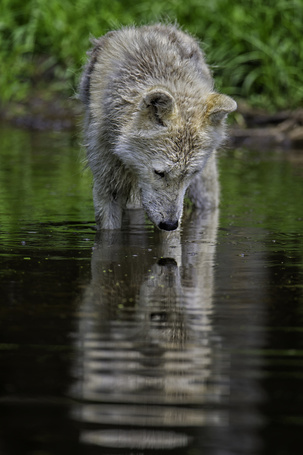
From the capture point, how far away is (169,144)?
271 inches

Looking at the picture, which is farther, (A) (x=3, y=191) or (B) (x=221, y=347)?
(A) (x=3, y=191)

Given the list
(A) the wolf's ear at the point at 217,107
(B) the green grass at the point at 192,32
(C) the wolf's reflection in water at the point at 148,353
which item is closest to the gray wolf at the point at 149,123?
(A) the wolf's ear at the point at 217,107

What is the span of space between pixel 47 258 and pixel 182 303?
5.09ft

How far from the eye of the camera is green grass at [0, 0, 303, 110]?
16422 millimetres

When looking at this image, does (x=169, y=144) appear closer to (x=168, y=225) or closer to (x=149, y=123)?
(x=149, y=123)

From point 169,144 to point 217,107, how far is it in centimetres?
52

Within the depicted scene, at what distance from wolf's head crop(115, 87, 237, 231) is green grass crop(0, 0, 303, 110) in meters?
8.20

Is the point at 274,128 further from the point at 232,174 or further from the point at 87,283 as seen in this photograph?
the point at 87,283

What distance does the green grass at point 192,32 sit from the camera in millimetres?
16422

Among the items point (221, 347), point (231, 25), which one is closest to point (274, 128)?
point (231, 25)

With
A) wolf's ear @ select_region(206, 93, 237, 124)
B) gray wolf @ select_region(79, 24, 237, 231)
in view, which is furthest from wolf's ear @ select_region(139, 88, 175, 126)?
wolf's ear @ select_region(206, 93, 237, 124)

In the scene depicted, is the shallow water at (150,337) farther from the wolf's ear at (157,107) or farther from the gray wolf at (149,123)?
the wolf's ear at (157,107)

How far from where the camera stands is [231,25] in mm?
16875

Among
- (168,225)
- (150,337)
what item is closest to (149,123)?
(168,225)
